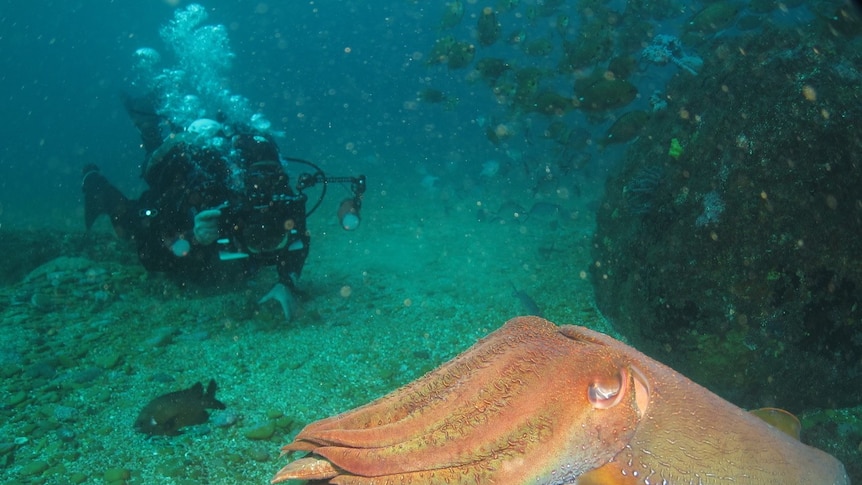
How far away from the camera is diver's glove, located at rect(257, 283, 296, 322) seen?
277 inches

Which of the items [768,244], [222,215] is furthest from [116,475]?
[768,244]

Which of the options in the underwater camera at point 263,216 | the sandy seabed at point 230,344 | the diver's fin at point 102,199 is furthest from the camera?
the diver's fin at point 102,199

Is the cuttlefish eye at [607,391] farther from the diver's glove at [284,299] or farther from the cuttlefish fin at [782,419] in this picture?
the diver's glove at [284,299]

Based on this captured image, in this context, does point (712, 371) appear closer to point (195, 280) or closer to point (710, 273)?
point (710, 273)

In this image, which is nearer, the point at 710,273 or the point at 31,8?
the point at 710,273

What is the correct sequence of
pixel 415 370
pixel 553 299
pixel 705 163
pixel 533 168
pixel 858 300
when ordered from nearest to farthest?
pixel 858 300 < pixel 705 163 < pixel 415 370 < pixel 553 299 < pixel 533 168

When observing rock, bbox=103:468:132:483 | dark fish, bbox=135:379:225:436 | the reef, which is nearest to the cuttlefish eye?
the reef

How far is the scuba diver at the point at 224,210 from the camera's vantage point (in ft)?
23.2

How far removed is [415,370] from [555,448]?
13.0 feet

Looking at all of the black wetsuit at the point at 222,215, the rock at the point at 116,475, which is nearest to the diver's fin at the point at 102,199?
the black wetsuit at the point at 222,215

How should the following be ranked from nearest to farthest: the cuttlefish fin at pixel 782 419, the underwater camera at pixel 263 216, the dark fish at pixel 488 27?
1. the cuttlefish fin at pixel 782 419
2. the underwater camera at pixel 263 216
3. the dark fish at pixel 488 27

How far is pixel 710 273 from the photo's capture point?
457cm

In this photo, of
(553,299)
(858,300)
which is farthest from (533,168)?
(858,300)

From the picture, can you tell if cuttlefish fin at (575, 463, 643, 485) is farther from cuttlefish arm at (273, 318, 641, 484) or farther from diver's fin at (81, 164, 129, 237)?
diver's fin at (81, 164, 129, 237)
